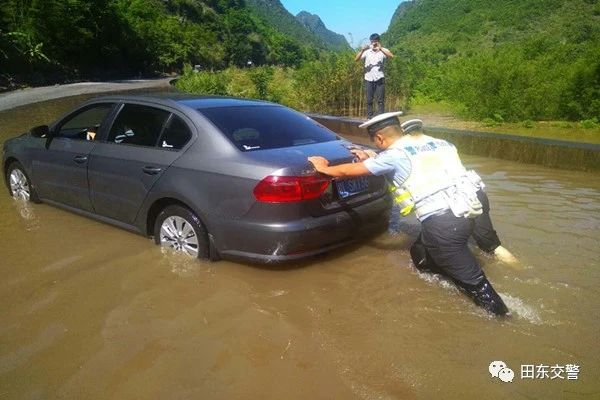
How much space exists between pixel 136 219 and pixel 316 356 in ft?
7.82

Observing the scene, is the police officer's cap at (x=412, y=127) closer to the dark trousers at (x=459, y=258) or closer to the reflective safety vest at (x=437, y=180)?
the reflective safety vest at (x=437, y=180)

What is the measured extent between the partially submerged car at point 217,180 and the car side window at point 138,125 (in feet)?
0.04

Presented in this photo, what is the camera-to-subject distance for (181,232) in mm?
4238

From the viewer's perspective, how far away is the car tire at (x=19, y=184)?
19.2 feet

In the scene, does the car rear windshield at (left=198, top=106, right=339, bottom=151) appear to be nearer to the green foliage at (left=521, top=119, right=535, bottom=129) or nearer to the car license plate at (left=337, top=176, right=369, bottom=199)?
the car license plate at (left=337, top=176, right=369, bottom=199)

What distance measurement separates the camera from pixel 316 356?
297 cm

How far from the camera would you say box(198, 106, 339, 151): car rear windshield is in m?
4.09

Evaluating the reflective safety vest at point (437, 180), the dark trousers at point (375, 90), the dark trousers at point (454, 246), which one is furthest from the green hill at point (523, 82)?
the dark trousers at point (454, 246)

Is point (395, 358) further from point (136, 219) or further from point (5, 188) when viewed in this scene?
point (5, 188)

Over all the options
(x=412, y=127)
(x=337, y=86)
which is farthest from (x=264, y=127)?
(x=337, y=86)

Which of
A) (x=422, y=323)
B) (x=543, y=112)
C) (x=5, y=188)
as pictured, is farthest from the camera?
(x=543, y=112)

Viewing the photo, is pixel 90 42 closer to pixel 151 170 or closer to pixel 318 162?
pixel 151 170

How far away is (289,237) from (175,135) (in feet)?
4.76

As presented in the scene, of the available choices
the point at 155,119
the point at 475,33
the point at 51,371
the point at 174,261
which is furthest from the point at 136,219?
the point at 475,33
